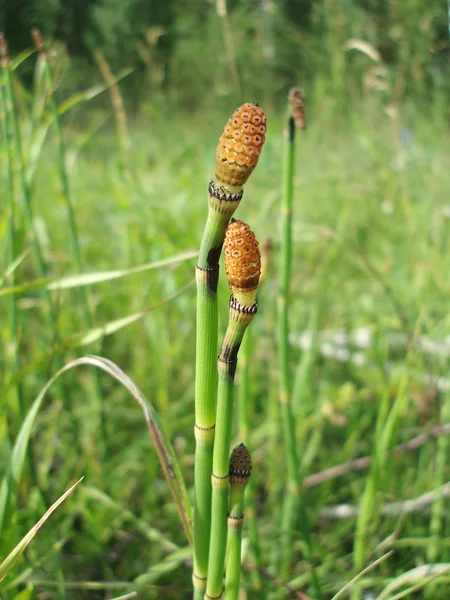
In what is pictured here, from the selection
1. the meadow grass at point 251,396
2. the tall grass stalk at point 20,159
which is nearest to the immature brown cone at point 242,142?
the meadow grass at point 251,396

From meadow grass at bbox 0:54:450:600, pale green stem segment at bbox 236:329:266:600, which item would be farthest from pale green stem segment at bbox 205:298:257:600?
pale green stem segment at bbox 236:329:266:600

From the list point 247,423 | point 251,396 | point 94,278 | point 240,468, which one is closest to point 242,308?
point 240,468

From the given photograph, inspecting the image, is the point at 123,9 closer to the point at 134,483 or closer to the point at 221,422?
the point at 134,483

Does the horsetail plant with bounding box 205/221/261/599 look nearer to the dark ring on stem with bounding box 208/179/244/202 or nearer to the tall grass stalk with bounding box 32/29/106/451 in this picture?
the dark ring on stem with bounding box 208/179/244/202

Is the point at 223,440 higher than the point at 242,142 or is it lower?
lower

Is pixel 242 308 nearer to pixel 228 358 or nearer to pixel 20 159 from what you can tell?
pixel 228 358

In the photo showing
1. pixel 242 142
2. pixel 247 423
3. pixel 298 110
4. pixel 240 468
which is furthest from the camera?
pixel 247 423

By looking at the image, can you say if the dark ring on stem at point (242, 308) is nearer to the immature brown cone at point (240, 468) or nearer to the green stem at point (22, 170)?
the immature brown cone at point (240, 468)
